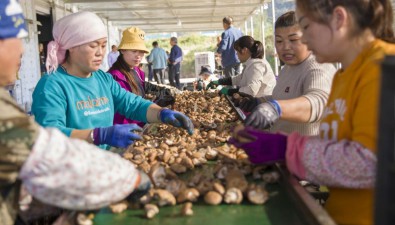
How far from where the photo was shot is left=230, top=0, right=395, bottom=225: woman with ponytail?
1.31 meters

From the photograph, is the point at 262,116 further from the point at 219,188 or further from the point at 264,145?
the point at 219,188

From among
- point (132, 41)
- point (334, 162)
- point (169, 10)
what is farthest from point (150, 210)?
point (169, 10)

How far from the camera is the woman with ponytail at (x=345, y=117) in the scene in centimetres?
131

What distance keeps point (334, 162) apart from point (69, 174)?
0.84 metres

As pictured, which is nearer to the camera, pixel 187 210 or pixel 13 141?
pixel 13 141

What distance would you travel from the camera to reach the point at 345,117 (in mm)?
1471

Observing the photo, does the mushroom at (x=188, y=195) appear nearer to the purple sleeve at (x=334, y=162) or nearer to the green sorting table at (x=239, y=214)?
the green sorting table at (x=239, y=214)

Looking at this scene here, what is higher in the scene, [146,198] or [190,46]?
[190,46]

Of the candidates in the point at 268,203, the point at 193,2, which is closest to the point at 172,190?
the point at 268,203

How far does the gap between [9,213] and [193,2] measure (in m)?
15.6

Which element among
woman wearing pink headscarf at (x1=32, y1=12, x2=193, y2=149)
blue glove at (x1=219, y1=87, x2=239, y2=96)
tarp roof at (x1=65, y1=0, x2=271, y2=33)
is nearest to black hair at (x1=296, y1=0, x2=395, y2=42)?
woman wearing pink headscarf at (x1=32, y1=12, x2=193, y2=149)

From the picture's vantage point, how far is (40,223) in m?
1.84

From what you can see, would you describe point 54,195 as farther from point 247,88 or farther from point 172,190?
point 247,88

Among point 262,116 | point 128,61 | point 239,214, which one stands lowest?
point 239,214
